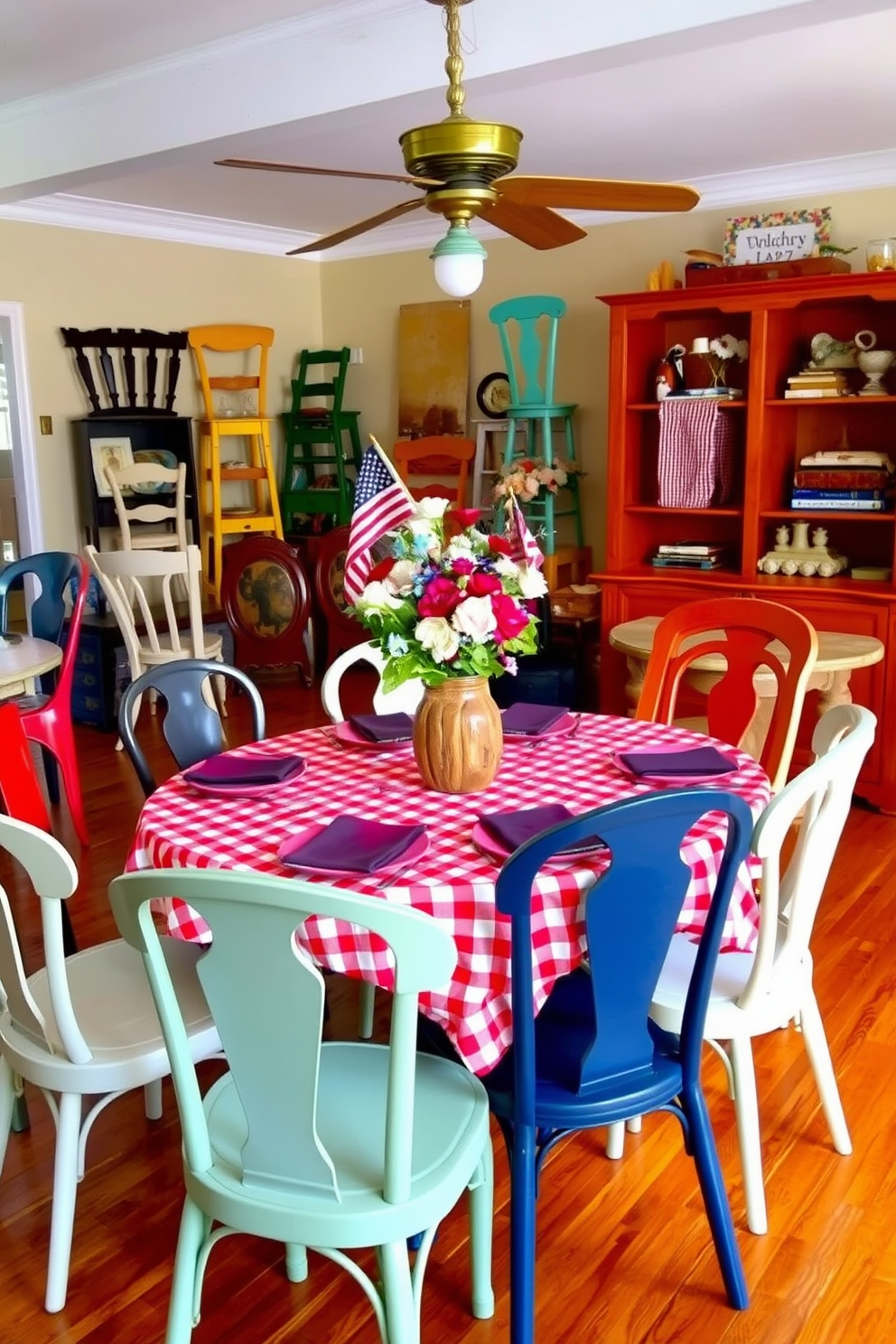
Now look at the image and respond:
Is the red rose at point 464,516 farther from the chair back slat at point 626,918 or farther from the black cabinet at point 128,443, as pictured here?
the black cabinet at point 128,443

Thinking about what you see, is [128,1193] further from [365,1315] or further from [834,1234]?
[834,1234]

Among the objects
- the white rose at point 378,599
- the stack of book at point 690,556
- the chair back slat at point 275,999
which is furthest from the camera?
the stack of book at point 690,556

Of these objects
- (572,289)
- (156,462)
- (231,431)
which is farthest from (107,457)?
(572,289)

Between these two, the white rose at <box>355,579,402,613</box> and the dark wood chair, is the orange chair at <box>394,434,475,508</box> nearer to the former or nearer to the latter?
the dark wood chair

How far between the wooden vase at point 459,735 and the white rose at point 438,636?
Result: 0.10 m

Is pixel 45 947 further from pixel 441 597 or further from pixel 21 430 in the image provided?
pixel 21 430

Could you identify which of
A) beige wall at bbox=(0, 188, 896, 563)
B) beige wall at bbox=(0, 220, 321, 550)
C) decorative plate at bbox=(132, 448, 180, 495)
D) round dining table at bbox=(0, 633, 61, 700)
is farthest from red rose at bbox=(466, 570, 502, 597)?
beige wall at bbox=(0, 220, 321, 550)

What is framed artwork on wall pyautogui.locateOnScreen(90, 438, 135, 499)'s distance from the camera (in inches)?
223

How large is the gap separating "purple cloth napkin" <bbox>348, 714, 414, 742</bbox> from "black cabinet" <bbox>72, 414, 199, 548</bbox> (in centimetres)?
353

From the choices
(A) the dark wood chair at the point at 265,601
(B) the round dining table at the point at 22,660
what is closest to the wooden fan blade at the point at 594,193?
(B) the round dining table at the point at 22,660

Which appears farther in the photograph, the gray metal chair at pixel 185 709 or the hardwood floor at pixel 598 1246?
the gray metal chair at pixel 185 709

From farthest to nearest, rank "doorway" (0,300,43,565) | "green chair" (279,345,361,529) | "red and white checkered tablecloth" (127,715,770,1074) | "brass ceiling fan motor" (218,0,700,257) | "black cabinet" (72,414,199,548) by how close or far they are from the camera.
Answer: "green chair" (279,345,361,529) < "black cabinet" (72,414,199,548) < "doorway" (0,300,43,565) < "brass ceiling fan motor" (218,0,700,257) < "red and white checkered tablecloth" (127,715,770,1074)

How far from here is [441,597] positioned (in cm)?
203

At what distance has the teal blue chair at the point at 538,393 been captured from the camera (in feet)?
17.7
